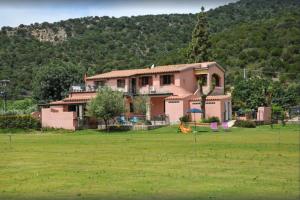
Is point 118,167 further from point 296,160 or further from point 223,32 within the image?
point 223,32

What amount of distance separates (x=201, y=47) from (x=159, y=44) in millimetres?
45770

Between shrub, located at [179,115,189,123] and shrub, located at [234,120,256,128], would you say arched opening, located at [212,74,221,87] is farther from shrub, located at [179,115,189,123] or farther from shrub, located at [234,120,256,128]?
shrub, located at [234,120,256,128]

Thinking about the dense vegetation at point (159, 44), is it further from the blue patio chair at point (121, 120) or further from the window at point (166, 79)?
the blue patio chair at point (121, 120)

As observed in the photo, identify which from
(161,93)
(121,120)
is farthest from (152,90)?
(121,120)

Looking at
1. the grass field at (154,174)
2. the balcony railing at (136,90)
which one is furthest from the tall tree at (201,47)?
the grass field at (154,174)

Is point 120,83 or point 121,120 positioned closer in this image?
point 121,120

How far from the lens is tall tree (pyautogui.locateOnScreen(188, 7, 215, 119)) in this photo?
58.5m

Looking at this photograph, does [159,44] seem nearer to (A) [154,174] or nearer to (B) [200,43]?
(B) [200,43]

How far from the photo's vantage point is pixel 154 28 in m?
113

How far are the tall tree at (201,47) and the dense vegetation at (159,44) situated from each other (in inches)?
723

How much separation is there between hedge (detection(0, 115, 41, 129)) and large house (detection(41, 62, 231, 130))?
2798 millimetres

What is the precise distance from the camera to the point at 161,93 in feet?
210

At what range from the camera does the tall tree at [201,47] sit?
58500mm

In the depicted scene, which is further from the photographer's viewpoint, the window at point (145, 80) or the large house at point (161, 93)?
the window at point (145, 80)
